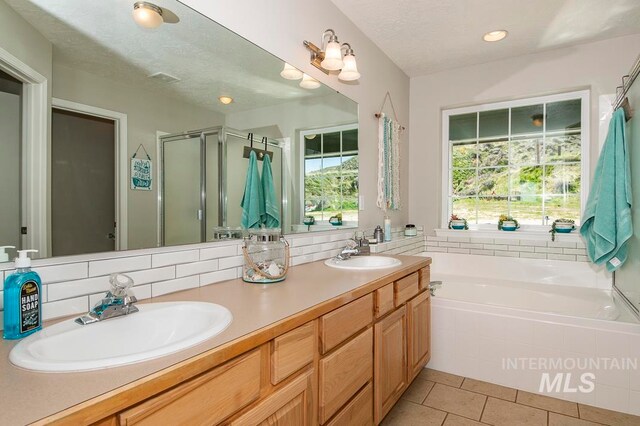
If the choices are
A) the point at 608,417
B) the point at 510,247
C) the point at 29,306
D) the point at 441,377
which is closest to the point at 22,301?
the point at 29,306

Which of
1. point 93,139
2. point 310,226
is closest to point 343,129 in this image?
point 310,226

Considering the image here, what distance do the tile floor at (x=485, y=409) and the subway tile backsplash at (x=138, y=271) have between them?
1327 millimetres

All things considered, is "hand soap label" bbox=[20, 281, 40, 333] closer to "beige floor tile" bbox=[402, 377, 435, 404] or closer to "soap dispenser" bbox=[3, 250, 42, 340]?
"soap dispenser" bbox=[3, 250, 42, 340]

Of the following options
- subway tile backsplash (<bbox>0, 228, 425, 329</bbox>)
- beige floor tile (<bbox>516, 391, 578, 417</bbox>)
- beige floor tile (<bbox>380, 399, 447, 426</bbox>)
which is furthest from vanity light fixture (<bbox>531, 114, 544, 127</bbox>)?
subway tile backsplash (<bbox>0, 228, 425, 329</bbox>)

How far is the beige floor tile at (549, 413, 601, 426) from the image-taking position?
6.40 feet

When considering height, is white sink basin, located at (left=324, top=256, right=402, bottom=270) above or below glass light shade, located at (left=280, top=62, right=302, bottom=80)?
below

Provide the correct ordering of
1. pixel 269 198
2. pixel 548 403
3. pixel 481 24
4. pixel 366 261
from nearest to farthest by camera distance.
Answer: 1. pixel 269 198
2. pixel 548 403
3. pixel 366 261
4. pixel 481 24

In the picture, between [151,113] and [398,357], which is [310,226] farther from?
[151,113]

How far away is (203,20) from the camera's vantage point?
149cm

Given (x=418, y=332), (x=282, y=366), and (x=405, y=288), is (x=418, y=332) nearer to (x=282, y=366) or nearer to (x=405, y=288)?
(x=405, y=288)

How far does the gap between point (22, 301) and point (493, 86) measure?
377 cm

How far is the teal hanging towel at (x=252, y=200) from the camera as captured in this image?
69.0 inches

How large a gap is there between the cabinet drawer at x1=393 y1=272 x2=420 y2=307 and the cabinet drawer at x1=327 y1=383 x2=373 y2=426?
486 millimetres

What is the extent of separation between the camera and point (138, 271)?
1.26m
